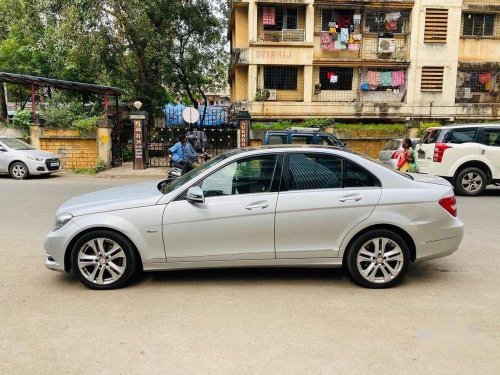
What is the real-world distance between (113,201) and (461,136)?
9.30 meters

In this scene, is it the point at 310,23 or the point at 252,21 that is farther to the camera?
the point at 310,23

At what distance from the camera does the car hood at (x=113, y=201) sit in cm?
455

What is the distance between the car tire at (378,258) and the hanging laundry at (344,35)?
69.9ft

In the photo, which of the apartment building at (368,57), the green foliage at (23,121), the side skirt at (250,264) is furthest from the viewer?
the apartment building at (368,57)

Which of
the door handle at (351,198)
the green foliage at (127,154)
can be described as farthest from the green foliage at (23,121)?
the door handle at (351,198)

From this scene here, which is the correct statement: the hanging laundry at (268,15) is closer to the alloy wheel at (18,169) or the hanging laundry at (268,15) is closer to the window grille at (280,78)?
the window grille at (280,78)

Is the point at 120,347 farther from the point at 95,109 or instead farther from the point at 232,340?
the point at 95,109

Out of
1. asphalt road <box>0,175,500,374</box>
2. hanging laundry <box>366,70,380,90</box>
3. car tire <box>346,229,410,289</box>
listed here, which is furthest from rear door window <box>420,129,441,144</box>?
hanging laundry <box>366,70,380,90</box>

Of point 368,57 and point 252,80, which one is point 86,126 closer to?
point 252,80

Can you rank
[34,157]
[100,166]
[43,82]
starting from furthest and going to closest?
[43,82]
[100,166]
[34,157]

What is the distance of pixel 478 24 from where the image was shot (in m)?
24.9

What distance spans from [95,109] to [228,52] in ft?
30.5

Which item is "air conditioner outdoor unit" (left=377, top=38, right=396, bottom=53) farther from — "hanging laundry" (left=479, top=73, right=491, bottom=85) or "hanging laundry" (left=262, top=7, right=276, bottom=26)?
"hanging laundry" (left=262, top=7, right=276, bottom=26)

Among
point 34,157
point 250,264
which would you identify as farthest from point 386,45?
point 250,264
